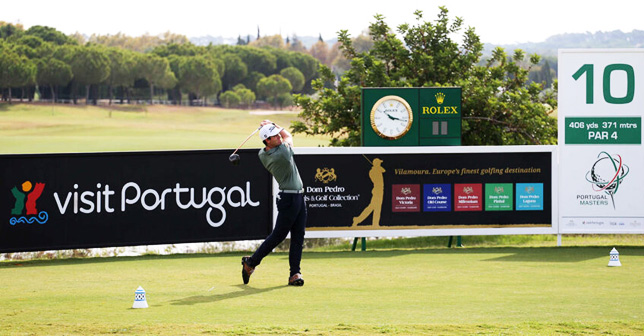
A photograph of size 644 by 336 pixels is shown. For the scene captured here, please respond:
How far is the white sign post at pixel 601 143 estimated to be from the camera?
1566 centimetres

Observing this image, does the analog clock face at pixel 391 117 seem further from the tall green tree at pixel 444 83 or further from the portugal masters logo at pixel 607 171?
the tall green tree at pixel 444 83

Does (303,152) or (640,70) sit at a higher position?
(640,70)

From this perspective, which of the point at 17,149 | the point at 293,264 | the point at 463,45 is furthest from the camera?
the point at 17,149

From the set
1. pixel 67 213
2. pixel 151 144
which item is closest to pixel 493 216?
pixel 67 213

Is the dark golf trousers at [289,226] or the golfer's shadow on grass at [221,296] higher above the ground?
the dark golf trousers at [289,226]

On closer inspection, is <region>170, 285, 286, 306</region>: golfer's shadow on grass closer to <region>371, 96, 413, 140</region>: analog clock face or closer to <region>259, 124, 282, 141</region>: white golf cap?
<region>259, 124, 282, 141</region>: white golf cap

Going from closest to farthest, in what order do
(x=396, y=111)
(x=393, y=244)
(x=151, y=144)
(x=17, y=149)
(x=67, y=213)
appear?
(x=67, y=213) → (x=396, y=111) → (x=393, y=244) → (x=17, y=149) → (x=151, y=144)

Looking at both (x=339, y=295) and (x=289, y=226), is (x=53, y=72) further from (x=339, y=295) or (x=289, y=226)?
(x=339, y=295)

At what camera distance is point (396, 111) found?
1662cm

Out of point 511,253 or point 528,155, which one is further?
point 528,155

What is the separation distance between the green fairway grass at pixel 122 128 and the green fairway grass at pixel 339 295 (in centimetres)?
6663

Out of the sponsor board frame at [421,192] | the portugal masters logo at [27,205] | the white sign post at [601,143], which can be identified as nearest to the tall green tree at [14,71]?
the portugal masters logo at [27,205]

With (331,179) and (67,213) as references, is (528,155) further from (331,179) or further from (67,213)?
(67,213)

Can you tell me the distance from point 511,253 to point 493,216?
1.16 m
